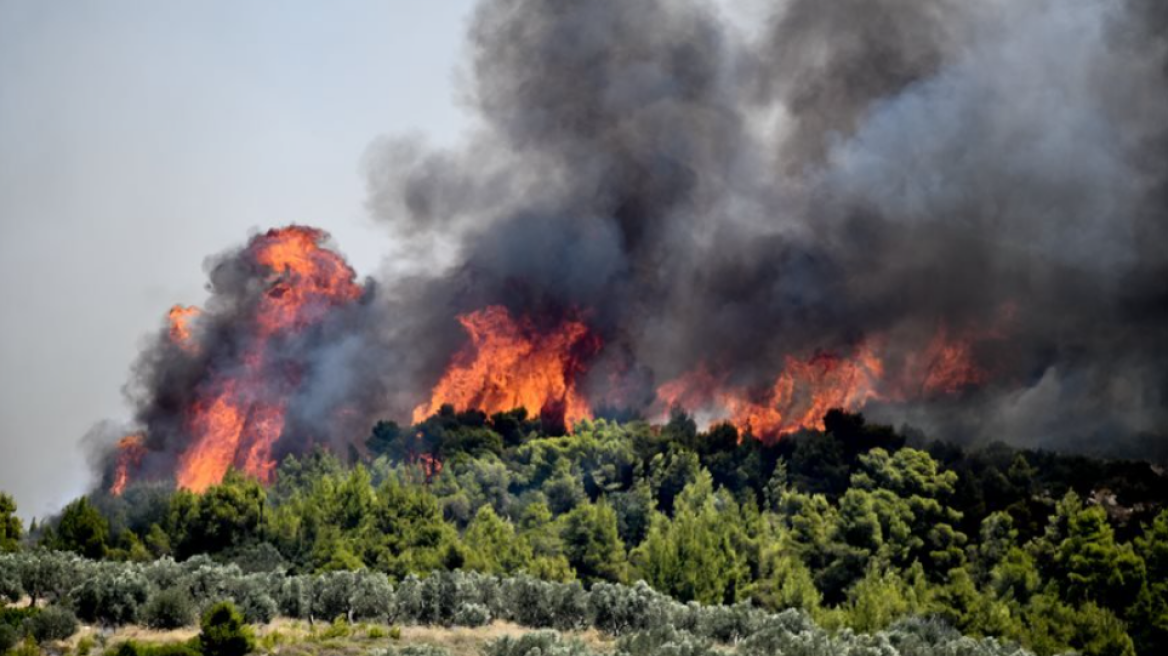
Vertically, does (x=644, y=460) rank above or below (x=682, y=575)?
above

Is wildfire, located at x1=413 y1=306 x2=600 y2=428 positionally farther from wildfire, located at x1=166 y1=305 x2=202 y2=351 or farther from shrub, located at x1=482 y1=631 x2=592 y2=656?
shrub, located at x1=482 y1=631 x2=592 y2=656

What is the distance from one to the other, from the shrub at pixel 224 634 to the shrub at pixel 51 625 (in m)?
4.53

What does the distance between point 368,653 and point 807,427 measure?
198ft

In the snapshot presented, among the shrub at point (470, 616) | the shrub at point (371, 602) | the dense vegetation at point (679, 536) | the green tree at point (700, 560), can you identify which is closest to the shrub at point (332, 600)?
the dense vegetation at point (679, 536)

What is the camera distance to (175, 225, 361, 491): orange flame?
344 ft

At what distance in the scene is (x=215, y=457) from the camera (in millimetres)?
104938

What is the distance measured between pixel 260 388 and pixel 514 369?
19.0m

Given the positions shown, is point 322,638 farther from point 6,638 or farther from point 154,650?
→ point 6,638

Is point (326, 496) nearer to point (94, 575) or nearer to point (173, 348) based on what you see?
point (94, 575)

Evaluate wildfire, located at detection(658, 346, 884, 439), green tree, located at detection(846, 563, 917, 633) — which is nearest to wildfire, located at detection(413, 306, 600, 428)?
wildfire, located at detection(658, 346, 884, 439)

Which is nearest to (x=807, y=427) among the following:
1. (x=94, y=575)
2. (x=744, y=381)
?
(x=744, y=381)

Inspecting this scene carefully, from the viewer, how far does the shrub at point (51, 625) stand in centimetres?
4675

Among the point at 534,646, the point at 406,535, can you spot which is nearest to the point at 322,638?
the point at 534,646

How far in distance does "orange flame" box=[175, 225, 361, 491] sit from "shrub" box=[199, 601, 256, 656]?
57.2m
